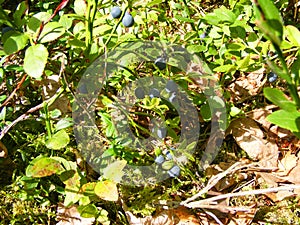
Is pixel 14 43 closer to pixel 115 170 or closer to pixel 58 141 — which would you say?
pixel 58 141

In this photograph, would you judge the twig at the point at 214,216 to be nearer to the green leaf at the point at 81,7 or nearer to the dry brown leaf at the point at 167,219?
the dry brown leaf at the point at 167,219

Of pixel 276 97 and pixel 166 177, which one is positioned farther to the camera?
pixel 166 177

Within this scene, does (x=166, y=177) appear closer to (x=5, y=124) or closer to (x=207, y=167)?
(x=207, y=167)

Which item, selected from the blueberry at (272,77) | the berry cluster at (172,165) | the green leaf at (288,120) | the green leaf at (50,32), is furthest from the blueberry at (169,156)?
the green leaf at (288,120)

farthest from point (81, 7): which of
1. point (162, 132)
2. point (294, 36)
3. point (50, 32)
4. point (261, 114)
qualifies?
point (261, 114)

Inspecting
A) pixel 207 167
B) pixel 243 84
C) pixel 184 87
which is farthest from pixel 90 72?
pixel 243 84

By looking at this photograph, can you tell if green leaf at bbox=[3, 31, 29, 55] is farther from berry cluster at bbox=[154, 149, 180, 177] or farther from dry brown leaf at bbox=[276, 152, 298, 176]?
dry brown leaf at bbox=[276, 152, 298, 176]
